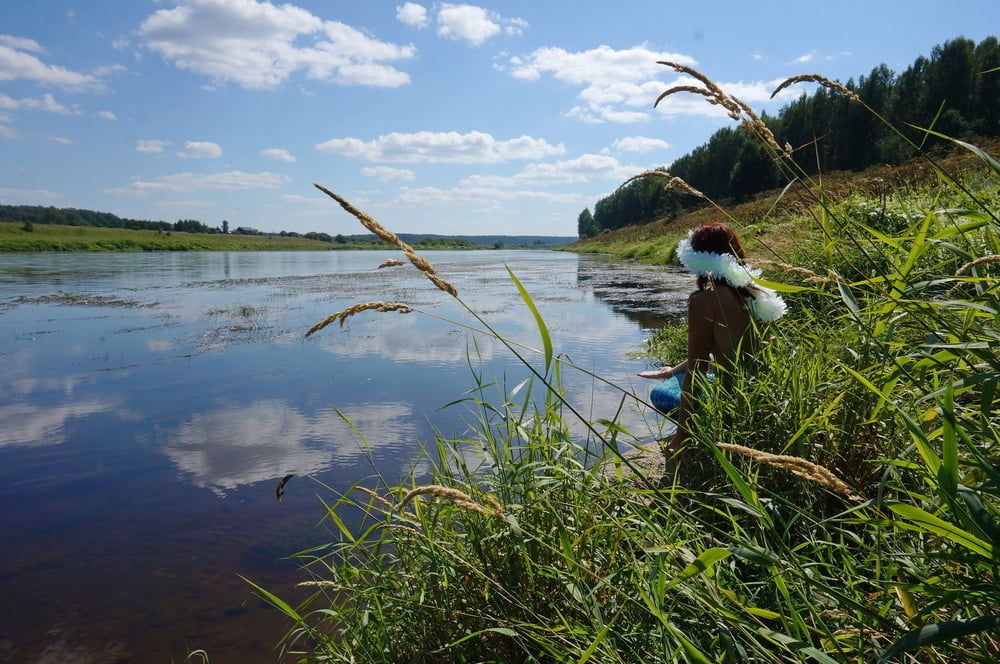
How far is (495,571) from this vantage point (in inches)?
82.8

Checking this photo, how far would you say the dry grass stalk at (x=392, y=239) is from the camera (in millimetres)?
1395

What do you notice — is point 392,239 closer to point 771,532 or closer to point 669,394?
point 771,532

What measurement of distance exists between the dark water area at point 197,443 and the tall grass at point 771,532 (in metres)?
0.65

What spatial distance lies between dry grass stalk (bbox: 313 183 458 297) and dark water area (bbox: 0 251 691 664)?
3.60ft

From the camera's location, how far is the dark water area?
359cm

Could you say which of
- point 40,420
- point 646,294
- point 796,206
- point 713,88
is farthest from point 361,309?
point 646,294

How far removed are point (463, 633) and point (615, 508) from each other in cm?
72

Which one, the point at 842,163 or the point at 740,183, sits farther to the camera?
the point at 740,183

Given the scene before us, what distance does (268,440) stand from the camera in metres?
6.39

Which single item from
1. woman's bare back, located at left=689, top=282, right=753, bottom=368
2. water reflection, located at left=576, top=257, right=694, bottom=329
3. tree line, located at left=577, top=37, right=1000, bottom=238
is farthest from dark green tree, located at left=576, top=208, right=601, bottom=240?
woman's bare back, located at left=689, top=282, right=753, bottom=368

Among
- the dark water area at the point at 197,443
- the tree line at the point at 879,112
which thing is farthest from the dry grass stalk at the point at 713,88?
the tree line at the point at 879,112

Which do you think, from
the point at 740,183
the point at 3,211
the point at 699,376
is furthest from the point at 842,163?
the point at 3,211

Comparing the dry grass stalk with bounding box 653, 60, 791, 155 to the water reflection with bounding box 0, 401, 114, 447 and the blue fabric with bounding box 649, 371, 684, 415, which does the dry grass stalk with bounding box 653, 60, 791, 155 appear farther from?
the water reflection with bounding box 0, 401, 114, 447

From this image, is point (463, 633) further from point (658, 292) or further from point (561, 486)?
point (658, 292)
